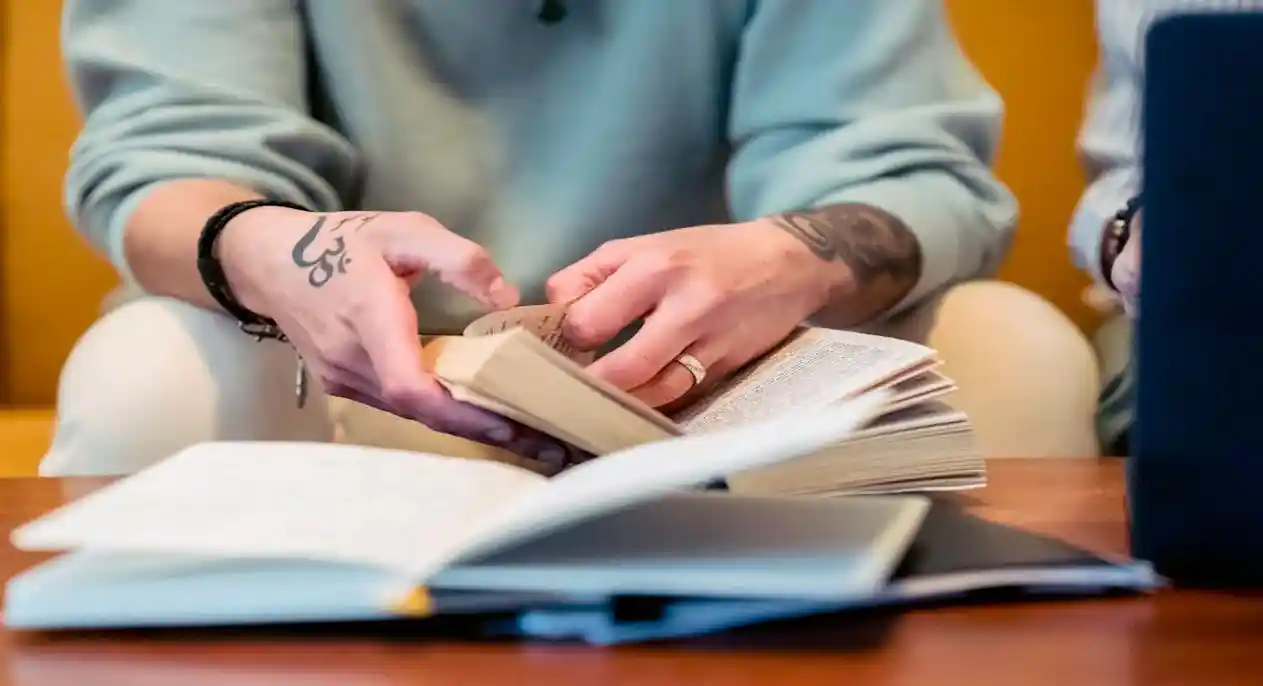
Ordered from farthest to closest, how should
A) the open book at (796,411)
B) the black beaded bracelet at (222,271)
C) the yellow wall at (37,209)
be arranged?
the yellow wall at (37,209)
the black beaded bracelet at (222,271)
the open book at (796,411)

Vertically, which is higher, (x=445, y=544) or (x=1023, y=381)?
(x=445, y=544)

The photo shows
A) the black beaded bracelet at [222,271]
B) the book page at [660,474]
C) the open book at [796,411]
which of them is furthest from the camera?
the black beaded bracelet at [222,271]

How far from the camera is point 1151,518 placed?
0.45m

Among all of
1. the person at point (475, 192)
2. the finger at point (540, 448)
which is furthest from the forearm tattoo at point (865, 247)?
the finger at point (540, 448)

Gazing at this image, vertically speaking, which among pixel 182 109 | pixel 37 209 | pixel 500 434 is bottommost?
pixel 37 209

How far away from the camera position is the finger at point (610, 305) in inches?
25.1

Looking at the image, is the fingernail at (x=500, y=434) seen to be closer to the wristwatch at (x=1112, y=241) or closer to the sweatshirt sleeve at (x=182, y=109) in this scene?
the sweatshirt sleeve at (x=182, y=109)

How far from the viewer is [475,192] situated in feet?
3.16

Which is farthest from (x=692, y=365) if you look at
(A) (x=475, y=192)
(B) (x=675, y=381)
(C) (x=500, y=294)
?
(A) (x=475, y=192)

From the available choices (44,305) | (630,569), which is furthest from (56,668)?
(44,305)

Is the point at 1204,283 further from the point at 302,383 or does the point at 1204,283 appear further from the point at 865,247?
the point at 302,383

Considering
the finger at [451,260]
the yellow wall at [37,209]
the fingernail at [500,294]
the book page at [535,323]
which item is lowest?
the yellow wall at [37,209]

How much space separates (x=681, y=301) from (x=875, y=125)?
285mm

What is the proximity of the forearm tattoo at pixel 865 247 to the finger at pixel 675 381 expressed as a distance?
0.12 m
